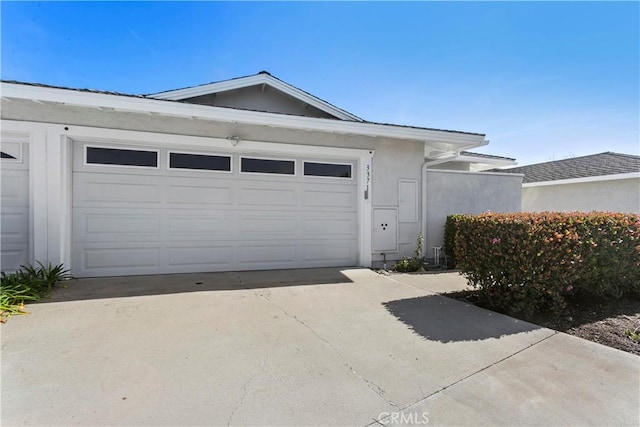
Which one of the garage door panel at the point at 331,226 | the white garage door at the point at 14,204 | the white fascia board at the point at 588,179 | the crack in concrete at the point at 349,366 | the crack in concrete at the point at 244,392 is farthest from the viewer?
the white fascia board at the point at 588,179

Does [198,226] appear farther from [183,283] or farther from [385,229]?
[385,229]

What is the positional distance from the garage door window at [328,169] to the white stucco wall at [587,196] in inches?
444

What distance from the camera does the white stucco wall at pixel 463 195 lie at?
7945 mm

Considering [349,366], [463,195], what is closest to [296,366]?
[349,366]

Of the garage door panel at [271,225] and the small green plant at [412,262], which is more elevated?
the garage door panel at [271,225]

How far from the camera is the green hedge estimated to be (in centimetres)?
390

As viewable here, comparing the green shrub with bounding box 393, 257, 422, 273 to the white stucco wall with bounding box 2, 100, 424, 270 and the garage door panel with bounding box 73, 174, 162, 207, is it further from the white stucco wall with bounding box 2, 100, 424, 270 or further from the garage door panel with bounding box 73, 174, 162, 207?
the garage door panel with bounding box 73, 174, 162, 207

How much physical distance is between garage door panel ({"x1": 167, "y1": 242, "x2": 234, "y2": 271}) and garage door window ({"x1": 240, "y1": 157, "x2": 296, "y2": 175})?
5.64ft

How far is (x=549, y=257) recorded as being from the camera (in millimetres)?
3873

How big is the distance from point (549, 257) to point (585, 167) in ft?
43.0

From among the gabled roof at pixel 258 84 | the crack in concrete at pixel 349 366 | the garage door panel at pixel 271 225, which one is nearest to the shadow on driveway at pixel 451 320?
the crack in concrete at pixel 349 366

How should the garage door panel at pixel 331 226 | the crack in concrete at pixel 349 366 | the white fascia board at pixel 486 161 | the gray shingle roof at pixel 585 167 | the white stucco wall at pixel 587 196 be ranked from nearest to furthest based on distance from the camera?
1. the crack in concrete at pixel 349 366
2. the garage door panel at pixel 331 226
3. the white fascia board at pixel 486 161
4. the white stucco wall at pixel 587 196
5. the gray shingle roof at pixel 585 167

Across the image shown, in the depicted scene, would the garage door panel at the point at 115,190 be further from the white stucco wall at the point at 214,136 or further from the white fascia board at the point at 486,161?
the white fascia board at the point at 486,161

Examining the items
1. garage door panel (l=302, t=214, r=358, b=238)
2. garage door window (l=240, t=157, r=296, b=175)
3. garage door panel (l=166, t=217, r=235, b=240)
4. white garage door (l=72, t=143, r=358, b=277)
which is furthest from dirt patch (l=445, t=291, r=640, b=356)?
garage door panel (l=166, t=217, r=235, b=240)
